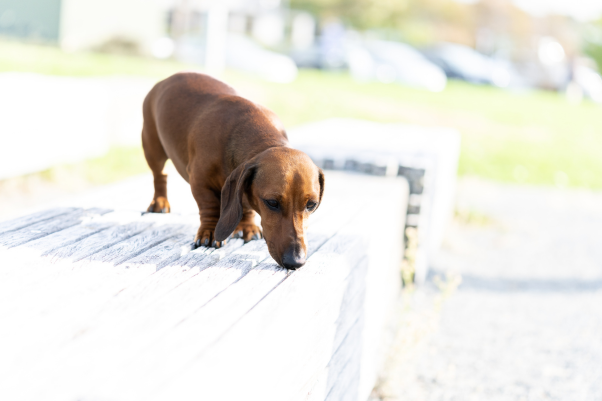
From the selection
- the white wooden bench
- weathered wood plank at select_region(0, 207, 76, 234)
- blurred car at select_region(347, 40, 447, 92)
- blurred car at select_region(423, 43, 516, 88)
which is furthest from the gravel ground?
blurred car at select_region(423, 43, 516, 88)

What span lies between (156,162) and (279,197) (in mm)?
1319

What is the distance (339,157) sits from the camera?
564cm

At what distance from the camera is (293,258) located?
8.40 feet

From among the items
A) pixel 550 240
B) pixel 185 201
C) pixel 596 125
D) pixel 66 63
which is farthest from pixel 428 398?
pixel 596 125

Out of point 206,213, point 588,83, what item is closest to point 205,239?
point 206,213

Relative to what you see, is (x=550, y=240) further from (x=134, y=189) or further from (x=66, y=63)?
(x=66, y=63)

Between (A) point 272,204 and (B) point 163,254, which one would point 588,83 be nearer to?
(A) point 272,204

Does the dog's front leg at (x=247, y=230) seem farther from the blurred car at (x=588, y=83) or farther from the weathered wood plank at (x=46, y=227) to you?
the blurred car at (x=588, y=83)

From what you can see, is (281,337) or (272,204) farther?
(272,204)

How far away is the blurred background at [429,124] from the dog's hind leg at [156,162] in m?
1.78

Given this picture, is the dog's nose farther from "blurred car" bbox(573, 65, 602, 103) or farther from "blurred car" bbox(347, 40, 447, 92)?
"blurred car" bbox(573, 65, 602, 103)

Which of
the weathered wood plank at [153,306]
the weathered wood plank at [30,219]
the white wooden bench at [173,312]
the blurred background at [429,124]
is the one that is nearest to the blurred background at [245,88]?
the blurred background at [429,124]

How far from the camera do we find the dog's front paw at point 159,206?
3607mm

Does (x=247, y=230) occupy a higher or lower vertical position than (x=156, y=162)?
lower
